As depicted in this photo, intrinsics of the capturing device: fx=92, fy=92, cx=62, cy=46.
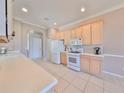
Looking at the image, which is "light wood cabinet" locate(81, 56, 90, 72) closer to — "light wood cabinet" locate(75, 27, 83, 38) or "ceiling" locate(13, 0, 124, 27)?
"light wood cabinet" locate(75, 27, 83, 38)

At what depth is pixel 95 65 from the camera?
136 inches

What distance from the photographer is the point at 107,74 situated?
11.6 ft

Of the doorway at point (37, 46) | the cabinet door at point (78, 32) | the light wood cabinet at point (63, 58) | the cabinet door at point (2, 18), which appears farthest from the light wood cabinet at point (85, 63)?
the doorway at point (37, 46)

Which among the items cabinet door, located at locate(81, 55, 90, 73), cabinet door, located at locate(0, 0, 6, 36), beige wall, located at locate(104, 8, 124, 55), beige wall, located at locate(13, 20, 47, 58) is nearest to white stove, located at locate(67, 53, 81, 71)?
cabinet door, located at locate(81, 55, 90, 73)

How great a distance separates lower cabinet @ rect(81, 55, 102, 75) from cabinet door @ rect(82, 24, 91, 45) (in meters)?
0.74

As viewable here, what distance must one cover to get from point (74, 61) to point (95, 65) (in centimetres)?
112

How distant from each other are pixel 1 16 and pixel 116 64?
3642 millimetres

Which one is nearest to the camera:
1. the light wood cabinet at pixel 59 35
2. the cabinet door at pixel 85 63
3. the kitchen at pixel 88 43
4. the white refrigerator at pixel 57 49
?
the kitchen at pixel 88 43

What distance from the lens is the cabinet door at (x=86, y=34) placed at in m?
4.14

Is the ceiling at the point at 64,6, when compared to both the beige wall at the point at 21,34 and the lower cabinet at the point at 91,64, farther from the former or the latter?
the lower cabinet at the point at 91,64

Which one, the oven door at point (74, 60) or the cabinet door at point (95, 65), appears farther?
the oven door at point (74, 60)

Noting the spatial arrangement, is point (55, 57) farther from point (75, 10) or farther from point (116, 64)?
point (116, 64)

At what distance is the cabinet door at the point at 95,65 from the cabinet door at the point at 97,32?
2.57 ft

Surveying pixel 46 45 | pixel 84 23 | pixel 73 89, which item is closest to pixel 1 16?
pixel 73 89
